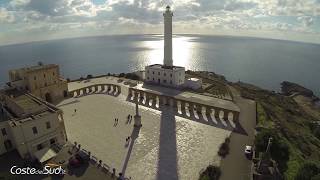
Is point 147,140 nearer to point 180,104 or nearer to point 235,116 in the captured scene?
point 180,104

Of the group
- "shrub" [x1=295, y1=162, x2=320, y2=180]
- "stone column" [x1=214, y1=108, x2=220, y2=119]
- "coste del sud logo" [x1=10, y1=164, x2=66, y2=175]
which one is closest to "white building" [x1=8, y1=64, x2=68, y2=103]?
"coste del sud logo" [x1=10, y1=164, x2=66, y2=175]

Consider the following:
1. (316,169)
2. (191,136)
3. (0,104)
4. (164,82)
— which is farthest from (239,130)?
(0,104)

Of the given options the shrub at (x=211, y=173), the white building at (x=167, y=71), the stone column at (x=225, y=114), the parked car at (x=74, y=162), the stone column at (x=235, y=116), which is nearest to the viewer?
the shrub at (x=211, y=173)

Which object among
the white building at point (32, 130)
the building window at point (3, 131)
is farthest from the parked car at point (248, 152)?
the building window at point (3, 131)

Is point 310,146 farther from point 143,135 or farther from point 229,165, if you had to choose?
point 143,135

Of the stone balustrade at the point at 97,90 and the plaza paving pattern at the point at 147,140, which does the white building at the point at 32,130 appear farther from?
the stone balustrade at the point at 97,90

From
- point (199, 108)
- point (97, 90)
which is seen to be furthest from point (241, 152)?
point (97, 90)

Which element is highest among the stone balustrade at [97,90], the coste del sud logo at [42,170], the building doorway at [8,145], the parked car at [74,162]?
the stone balustrade at [97,90]
